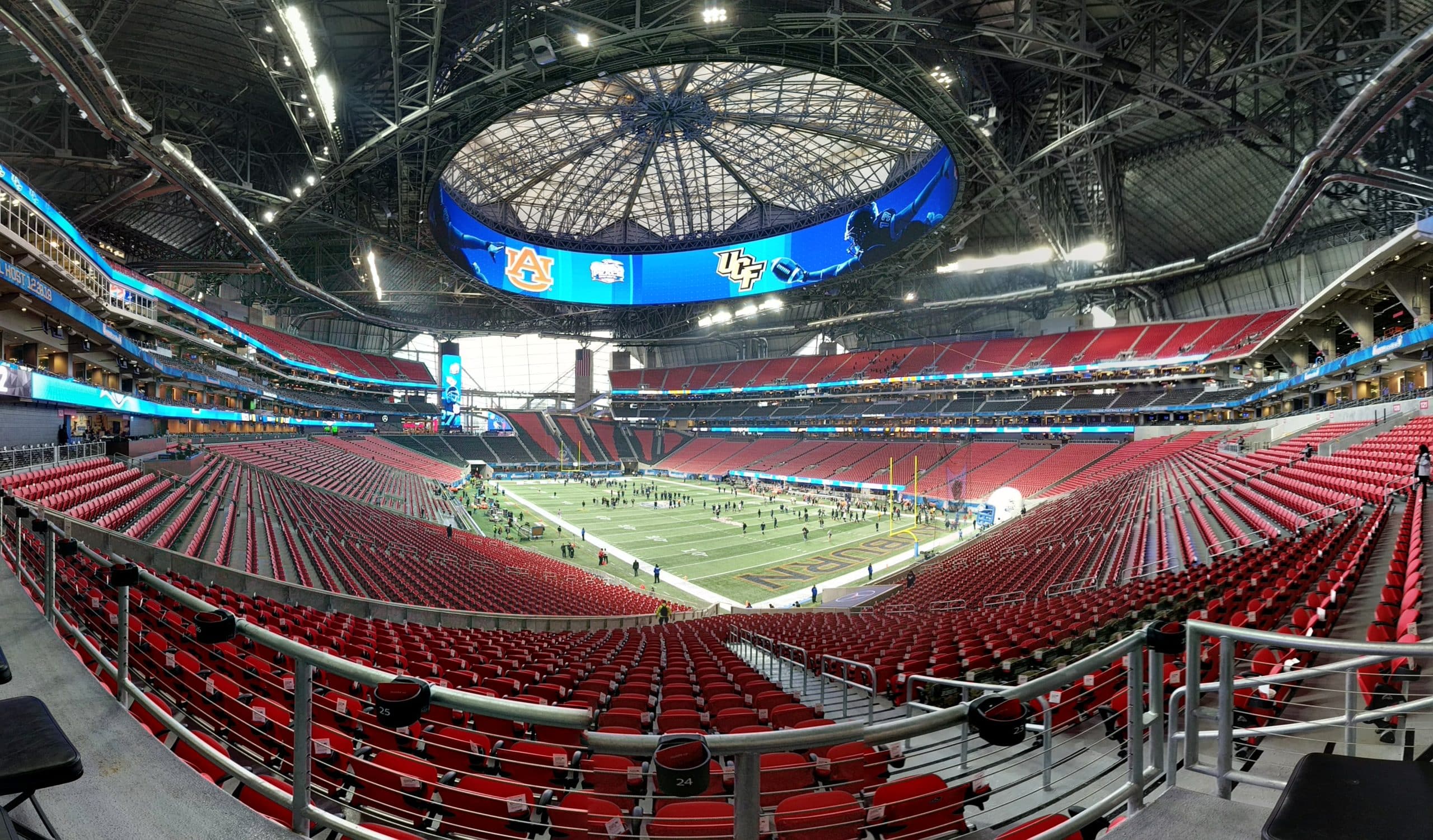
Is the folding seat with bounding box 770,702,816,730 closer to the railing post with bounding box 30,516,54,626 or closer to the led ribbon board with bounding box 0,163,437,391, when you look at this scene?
the railing post with bounding box 30,516,54,626

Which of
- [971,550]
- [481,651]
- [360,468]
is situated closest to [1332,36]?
[971,550]

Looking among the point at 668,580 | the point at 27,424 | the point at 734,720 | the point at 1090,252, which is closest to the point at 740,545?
the point at 668,580

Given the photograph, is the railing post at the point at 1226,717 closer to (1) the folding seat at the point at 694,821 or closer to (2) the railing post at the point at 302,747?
(1) the folding seat at the point at 694,821

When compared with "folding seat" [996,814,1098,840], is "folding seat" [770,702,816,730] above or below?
below

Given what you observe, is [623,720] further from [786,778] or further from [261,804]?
[261,804]

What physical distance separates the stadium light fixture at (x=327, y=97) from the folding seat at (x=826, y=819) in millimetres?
27274

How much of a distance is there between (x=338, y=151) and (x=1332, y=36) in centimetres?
3919

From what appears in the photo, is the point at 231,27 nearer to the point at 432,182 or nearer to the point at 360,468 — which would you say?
the point at 432,182

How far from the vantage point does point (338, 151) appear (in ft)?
91.1

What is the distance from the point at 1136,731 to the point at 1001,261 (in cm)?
4464

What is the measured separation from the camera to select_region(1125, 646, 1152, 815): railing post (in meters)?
2.81

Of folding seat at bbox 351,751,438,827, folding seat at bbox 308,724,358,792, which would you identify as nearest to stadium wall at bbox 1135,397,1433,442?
folding seat at bbox 351,751,438,827

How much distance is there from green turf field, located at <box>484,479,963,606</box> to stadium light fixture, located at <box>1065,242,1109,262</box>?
754 inches

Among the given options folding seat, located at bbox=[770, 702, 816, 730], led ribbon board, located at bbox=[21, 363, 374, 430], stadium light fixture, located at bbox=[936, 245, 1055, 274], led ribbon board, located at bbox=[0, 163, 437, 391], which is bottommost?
folding seat, located at bbox=[770, 702, 816, 730]
